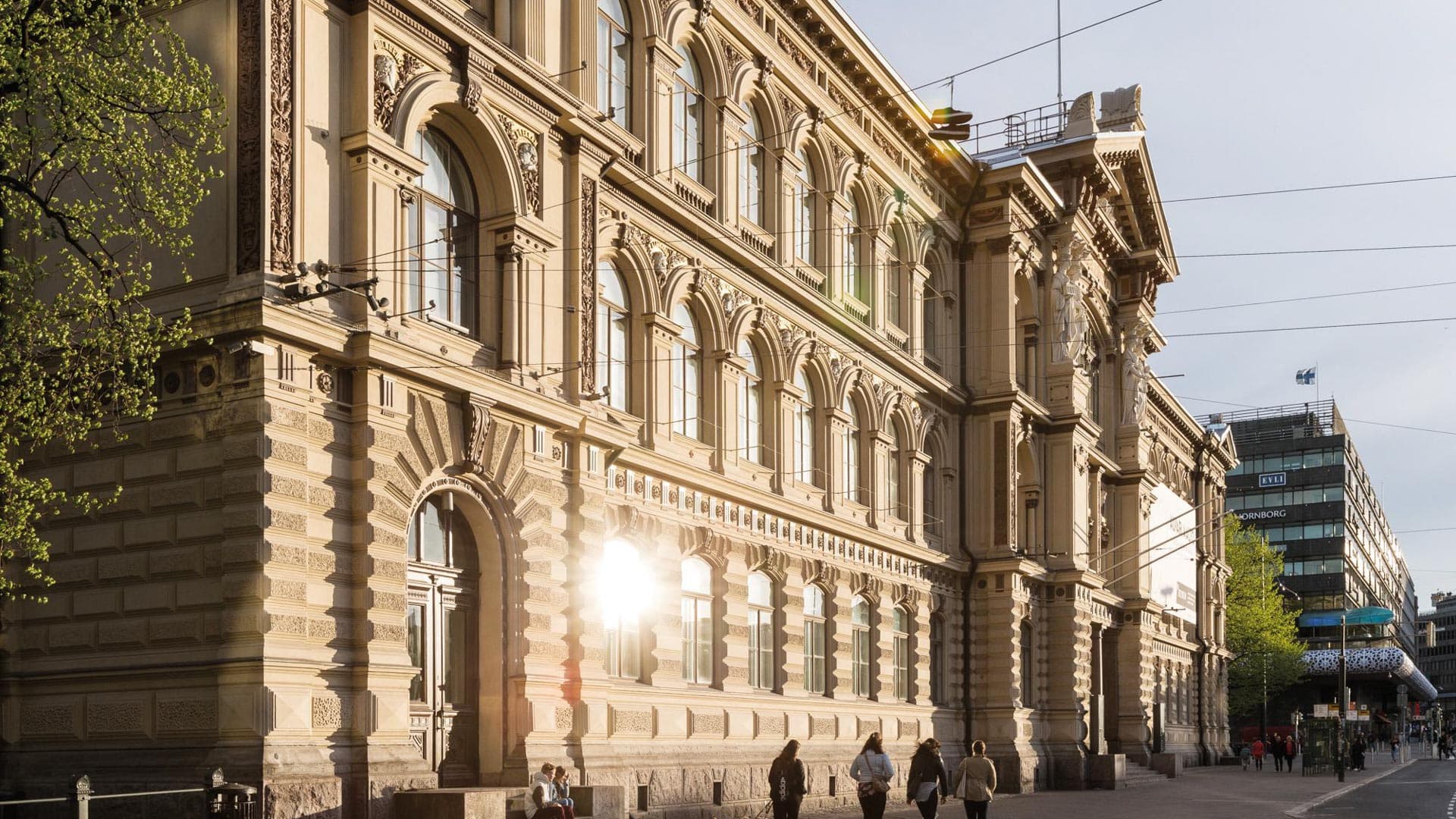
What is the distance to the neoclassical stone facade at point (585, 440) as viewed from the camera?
61.9 feet

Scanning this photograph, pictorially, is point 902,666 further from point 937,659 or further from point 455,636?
point 455,636

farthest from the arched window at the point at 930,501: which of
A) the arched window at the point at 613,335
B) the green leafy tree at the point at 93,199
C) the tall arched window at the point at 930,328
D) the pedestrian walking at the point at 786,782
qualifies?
the green leafy tree at the point at 93,199

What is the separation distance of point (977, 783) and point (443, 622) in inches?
321

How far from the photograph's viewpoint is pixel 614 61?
93.0 feet

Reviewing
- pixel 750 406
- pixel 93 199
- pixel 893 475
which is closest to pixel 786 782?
pixel 750 406

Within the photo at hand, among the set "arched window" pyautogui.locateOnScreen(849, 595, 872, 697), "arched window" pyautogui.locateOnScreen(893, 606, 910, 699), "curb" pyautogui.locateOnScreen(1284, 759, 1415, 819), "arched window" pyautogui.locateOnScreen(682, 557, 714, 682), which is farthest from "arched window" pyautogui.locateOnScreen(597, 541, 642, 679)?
"curb" pyautogui.locateOnScreen(1284, 759, 1415, 819)

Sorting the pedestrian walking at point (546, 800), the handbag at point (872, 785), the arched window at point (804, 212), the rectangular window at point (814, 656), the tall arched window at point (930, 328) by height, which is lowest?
the handbag at point (872, 785)

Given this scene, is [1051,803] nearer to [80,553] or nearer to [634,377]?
[634,377]

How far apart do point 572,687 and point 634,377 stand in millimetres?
6838

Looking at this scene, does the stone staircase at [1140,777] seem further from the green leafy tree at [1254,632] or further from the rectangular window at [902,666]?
the green leafy tree at [1254,632]

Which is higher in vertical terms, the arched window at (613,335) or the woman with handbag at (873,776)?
the arched window at (613,335)

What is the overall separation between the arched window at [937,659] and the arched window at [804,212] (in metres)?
10.9

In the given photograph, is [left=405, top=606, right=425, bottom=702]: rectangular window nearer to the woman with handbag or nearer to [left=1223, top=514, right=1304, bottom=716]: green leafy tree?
the woman with handbag

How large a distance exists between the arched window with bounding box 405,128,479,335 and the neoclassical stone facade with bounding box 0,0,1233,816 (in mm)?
60
